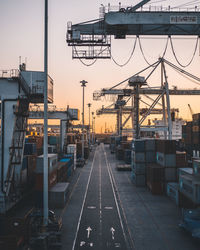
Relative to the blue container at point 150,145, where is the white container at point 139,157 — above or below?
below

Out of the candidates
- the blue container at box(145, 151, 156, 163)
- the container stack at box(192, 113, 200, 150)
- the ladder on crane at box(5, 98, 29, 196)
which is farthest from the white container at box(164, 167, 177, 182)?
the ladder on crane at box(5, 98, 29, 196)

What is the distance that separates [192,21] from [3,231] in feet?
82.4

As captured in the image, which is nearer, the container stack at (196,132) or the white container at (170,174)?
the white container at (170,174)

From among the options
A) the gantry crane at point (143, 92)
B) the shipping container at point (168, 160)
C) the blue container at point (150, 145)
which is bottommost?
the shipping container at point (168, 160)

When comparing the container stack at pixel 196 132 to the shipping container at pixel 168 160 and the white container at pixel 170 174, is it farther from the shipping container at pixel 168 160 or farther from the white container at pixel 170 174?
the white container at pixel 170 174

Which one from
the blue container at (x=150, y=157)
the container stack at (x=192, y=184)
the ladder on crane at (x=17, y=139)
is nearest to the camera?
the container stack at (x=192, y=184)

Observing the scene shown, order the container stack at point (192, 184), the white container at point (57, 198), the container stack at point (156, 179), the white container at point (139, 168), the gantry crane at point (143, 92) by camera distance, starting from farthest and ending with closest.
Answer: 1. the gantry crane at point (143, 92)
2. the white container at point (139, 168)
3. the container stack at point (156, 179)
4. the white container at point (57, 198)
5. the container stack at point (192, 184)

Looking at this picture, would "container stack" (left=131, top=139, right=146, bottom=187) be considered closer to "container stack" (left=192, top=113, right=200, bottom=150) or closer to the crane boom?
"container stack" (left=192, top=113, right=200, bottom=150)

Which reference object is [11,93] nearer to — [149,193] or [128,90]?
[149,193]

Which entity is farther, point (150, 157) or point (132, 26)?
point (150, 157)

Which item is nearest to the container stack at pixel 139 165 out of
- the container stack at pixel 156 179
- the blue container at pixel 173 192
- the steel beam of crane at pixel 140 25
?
the container stack at pixel 156 179

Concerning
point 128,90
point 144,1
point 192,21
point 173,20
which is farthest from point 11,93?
point 128,90

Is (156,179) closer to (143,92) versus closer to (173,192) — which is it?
(173,192)

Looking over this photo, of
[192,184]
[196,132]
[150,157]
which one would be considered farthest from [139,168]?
[192,184]
